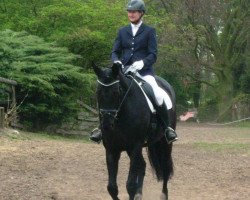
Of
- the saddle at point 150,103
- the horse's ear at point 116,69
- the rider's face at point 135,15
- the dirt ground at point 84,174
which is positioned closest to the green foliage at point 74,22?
the dirt ground at point 84,174

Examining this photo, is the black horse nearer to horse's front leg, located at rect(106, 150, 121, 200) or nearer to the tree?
horse's front leg, located at rect(106, 150, 121, 200)

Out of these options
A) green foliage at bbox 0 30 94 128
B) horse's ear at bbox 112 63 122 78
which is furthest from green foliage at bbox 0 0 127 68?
horse's ear at bbox 112 63 122 78

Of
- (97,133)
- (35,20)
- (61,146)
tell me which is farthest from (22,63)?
(97,133)

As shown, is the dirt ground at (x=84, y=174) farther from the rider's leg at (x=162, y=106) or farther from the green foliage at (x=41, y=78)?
the green foliage at (x=41, y=78)

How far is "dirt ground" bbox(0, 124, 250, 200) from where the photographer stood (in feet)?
28.5

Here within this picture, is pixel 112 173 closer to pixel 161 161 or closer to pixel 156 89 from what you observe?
pixel 156 89

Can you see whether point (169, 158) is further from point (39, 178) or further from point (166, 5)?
point (166, 5)

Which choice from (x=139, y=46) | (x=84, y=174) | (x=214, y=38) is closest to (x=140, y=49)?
(x=139, y=46)

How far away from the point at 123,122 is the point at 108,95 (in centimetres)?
50

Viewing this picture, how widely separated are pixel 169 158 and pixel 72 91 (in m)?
10.7

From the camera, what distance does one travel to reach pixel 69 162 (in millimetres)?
11664

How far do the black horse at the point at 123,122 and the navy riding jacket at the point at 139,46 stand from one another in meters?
0.64

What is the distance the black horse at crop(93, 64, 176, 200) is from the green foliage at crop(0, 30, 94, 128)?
9.80 m

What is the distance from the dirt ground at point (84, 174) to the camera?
8.70 m
